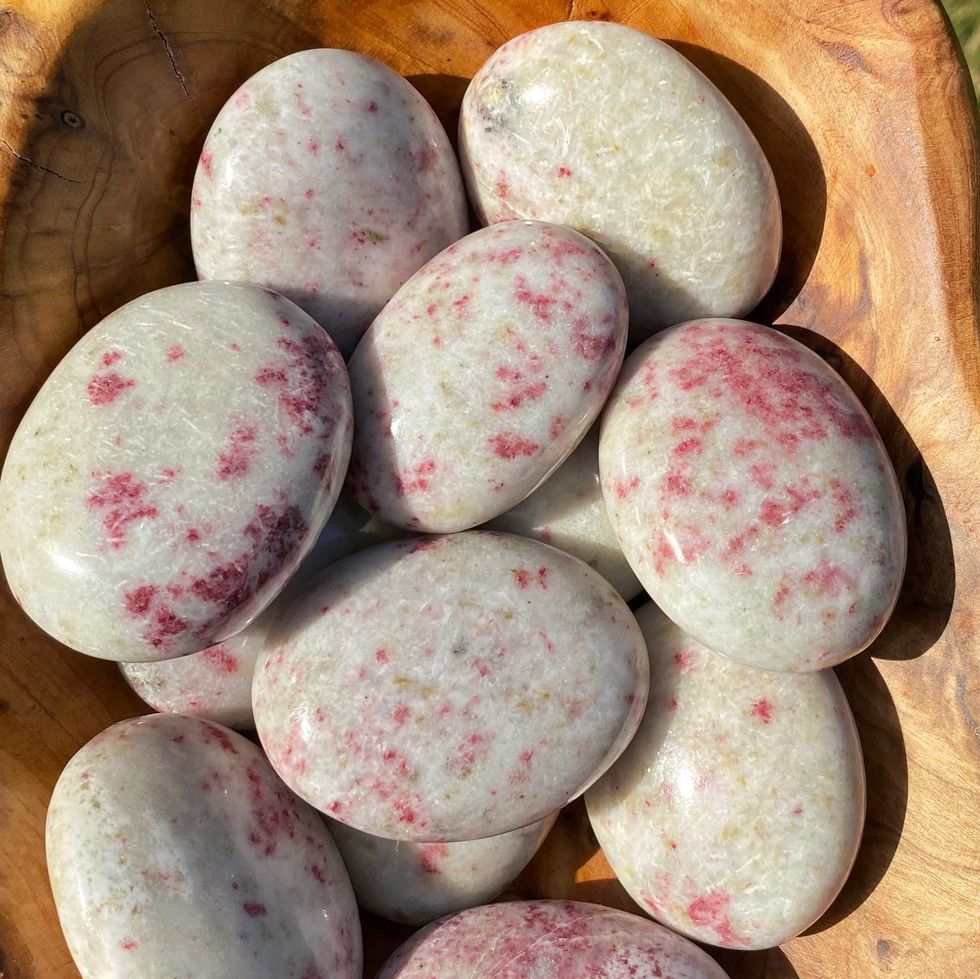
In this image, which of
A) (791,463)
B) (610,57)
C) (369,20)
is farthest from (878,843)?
(369,20)

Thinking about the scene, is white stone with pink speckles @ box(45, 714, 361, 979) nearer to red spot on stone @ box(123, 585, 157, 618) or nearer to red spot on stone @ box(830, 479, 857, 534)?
red spot on stone @ box(123, 585, 157, 618)

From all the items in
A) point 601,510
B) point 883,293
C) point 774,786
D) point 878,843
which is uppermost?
point 883,293

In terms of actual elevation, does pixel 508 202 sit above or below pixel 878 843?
above

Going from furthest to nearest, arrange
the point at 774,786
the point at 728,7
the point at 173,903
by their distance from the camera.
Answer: the point at 728,7, the point at 774,786, the point at 173,903

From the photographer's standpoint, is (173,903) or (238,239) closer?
(173,903)

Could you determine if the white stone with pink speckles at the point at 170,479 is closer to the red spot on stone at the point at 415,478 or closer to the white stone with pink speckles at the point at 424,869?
the red spot on stone at the point at 415,478

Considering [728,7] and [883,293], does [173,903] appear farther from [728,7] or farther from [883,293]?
[728,7]

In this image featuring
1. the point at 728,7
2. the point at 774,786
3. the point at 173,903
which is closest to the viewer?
the point at 173,903

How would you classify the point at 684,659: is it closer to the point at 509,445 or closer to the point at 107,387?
the point at 509,445
